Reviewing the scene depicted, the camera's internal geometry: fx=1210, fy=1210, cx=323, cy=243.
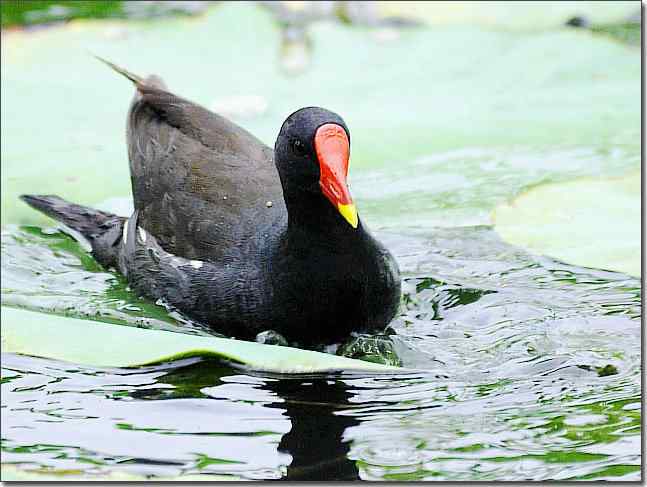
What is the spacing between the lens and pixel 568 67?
5301 mm

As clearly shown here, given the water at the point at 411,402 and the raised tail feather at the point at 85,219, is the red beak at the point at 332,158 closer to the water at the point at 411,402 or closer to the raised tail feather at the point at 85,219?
the water at the point at 411,402

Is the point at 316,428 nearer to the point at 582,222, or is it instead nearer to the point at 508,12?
the point at 582,222

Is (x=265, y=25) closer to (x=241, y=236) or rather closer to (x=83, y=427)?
(x=241, y=236)

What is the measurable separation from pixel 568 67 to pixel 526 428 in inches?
113

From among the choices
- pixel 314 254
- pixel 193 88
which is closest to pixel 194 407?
pixel 314 254

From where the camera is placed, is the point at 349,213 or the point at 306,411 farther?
the point at 349,213

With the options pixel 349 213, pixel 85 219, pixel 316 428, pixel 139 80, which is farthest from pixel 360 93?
pixel 316 428

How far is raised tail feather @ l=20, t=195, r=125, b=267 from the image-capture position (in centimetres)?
429

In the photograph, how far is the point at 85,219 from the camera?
439 centimetres

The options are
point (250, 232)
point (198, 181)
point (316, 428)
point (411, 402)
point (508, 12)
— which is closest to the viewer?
point (316, 428)

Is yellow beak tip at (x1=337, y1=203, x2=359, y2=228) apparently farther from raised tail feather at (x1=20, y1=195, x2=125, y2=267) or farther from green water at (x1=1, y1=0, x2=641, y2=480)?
raised tail feather at (x1=20, y1=195, x2=125, y2=267)

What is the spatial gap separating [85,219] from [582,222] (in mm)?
1763

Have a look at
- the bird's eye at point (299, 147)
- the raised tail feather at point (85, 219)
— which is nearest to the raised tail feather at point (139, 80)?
the raised tail feather at point (85, 219)

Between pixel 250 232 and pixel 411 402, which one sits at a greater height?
pixel 250 232
